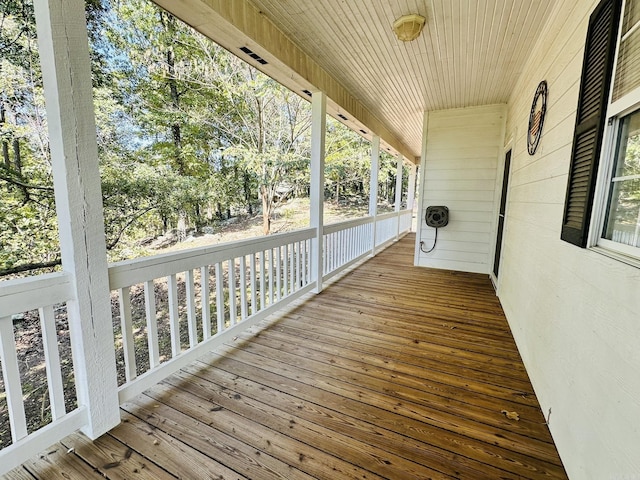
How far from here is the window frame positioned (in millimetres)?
1126

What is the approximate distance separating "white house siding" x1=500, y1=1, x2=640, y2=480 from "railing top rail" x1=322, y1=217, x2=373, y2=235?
2157mm

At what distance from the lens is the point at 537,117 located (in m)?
2.40

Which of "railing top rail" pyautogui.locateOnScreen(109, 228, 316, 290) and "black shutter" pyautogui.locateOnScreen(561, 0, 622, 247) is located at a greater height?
"black shutter" pyautogui.locateOnScreen(561, 0, 622, 247)

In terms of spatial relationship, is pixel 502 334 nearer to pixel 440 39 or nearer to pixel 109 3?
pixel 440 39

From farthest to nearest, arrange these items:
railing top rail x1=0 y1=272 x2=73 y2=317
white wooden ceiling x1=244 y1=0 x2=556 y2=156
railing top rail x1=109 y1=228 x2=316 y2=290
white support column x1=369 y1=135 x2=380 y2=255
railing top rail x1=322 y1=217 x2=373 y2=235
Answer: white support column x1=369 y1=135 x2=380 y2=255 → railing top rail x1=322 y1=217 x2=373 y2=235 → white wooden ceiling x1=244 y1=0 x2=556 y2=156 → railing top rail x1=109 y1=228 x2=316 y2=290 → railing top rail x1=0 y1=272 x2=73 y2=317

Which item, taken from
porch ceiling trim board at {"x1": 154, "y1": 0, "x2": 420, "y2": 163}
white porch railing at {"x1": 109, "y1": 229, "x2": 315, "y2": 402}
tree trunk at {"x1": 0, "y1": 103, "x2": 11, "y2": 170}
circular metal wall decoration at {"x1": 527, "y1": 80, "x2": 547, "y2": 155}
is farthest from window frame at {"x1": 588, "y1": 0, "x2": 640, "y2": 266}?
tree trunk at {"x1": 0, "y1": 103, "x2": 11, "y2": 170}

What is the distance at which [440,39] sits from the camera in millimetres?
2561

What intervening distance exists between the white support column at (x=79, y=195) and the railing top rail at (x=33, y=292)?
0.14ft

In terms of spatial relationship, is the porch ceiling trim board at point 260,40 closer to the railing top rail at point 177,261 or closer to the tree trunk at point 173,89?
the railing top rail at point 177,261

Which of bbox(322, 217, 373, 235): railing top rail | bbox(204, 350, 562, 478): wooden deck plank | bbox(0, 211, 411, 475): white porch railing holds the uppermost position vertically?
bbox(322, 217, 373, 235): railing top rail

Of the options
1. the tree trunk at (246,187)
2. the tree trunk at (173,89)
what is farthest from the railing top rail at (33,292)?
the tree trunk at (246,187)

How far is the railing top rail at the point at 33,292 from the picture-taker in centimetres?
117

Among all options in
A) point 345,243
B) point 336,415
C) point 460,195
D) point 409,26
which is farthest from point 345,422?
point 460,195

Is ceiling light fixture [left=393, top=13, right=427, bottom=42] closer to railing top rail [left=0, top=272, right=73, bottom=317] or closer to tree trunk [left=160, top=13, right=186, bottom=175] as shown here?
railing top rail [left=0, top=272, right=73, bottom=317]
